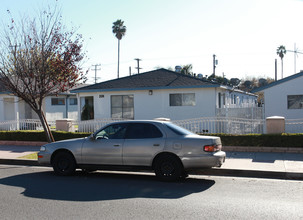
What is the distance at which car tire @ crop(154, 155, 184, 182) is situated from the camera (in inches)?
317

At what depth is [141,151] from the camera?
27.3 ft

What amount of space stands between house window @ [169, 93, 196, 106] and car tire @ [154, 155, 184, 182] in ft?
34.3

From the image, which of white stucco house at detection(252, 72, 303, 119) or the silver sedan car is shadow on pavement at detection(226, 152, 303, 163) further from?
white stucco house at detection(252, 72, 303, 119)

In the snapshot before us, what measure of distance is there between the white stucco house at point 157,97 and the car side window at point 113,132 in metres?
9.57

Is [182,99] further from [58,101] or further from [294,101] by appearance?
[58,101]

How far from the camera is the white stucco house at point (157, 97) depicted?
713 inches

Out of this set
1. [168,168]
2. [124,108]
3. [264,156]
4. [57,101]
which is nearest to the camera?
[168,168]

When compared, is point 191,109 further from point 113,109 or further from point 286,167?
point 286,167

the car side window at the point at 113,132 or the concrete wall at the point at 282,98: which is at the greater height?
the concrete wall at the point at 282,98

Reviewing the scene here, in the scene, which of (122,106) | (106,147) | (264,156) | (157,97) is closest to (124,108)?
(122,106)

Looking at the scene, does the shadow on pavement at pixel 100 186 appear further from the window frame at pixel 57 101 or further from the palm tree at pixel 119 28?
the palm tree at pixel 119 28

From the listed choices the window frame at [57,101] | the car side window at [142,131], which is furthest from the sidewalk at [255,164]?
the window frame at [57,101]

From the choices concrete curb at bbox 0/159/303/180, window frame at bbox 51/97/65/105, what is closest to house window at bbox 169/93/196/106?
concrete curb at bbox 0/159/303/180

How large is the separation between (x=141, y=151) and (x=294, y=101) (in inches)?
467
